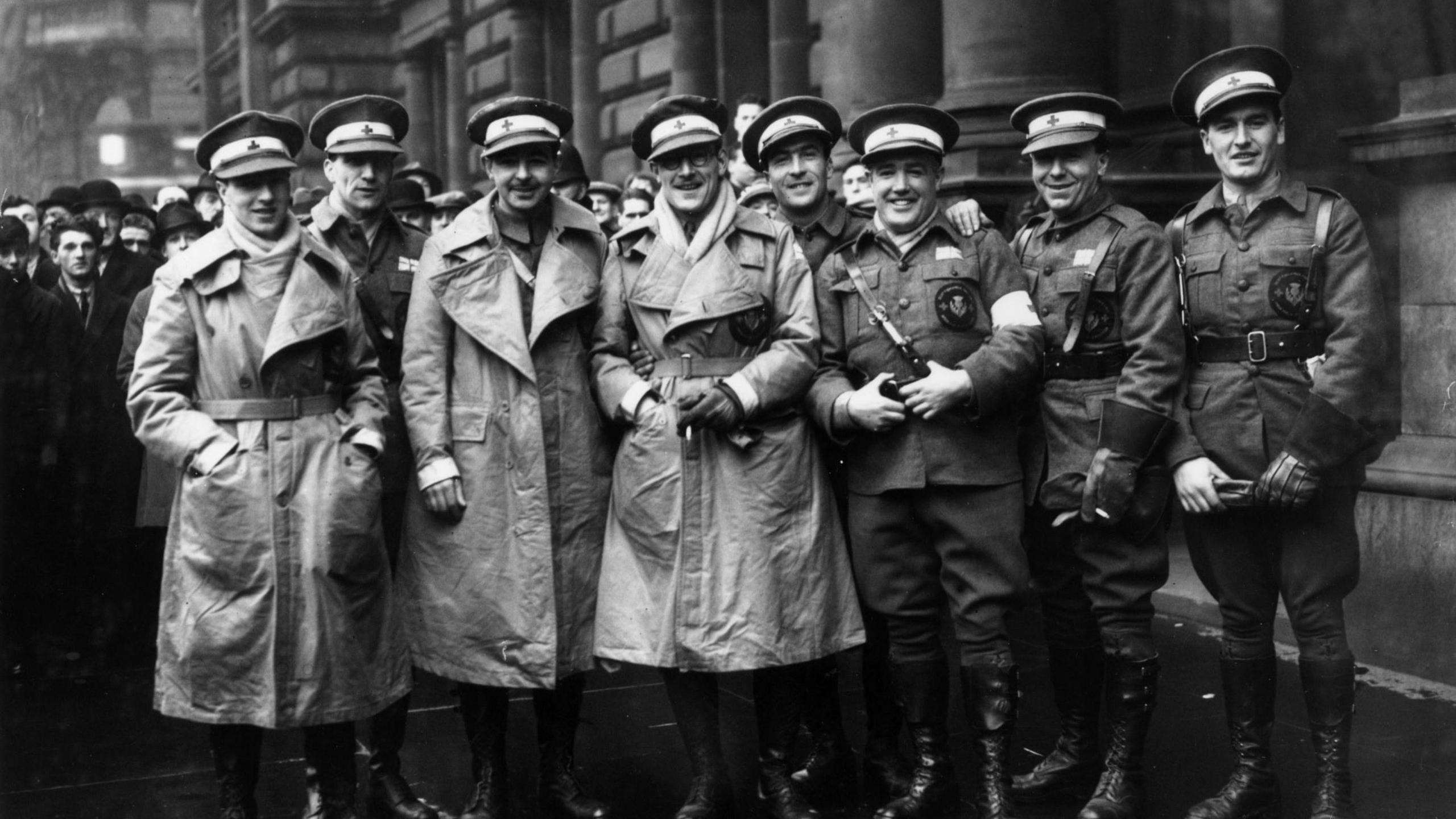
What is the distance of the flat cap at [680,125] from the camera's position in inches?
194

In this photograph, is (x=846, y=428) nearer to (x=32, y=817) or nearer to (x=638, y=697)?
(x=638, y=697)

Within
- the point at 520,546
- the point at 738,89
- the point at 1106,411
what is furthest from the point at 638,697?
the point at 738,89

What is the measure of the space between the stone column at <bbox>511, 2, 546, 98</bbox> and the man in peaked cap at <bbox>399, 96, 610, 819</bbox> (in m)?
14.0

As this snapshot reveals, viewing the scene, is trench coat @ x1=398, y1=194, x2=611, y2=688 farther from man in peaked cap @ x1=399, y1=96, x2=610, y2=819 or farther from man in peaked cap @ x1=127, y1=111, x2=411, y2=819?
man in peaked cap @ x1=127, y1=111, x2=411, y2=819

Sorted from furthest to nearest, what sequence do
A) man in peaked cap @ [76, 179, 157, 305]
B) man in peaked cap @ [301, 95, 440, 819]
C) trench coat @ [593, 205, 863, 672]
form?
man in peaked cap @ [76, 179, 157, 305]
man in peaked cap @ [301, 95, 440, 819]
trench coat @ [593, 205, 863, 672]

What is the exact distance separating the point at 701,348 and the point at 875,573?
0.82 meters

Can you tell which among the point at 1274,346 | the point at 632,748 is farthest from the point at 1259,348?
the point at 632,748

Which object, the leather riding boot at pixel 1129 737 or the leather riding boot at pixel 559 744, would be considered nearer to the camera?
the leather riding boot at pixel 1129 737

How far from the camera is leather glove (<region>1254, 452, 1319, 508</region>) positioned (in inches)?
177

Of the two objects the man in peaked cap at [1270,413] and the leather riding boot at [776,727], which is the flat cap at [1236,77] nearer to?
the man in peaked cap at [1270,413]

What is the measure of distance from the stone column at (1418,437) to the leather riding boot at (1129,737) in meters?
1.93

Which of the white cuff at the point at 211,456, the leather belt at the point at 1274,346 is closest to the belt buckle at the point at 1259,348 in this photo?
the leather belt at the point at 1274,346

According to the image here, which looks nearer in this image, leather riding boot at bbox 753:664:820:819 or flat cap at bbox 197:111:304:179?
flat cap at bbox 197:111:304:179

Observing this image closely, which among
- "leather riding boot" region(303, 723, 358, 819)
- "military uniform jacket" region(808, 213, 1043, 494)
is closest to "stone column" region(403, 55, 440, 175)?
"military uniform jacket" region(808, 213, 1043, 494)
